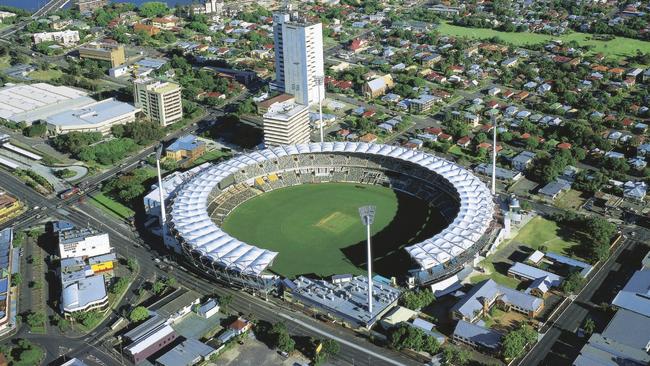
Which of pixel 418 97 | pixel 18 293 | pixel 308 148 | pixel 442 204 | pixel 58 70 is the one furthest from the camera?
pixel 58 70

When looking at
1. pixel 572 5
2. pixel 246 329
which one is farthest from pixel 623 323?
pixel 572 5

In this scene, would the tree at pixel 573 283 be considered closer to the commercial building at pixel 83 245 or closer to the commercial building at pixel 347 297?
the commercial building at pixel 347 297

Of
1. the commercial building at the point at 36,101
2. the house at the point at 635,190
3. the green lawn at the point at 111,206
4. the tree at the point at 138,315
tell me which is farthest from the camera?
the commercial building at the point at 36,101

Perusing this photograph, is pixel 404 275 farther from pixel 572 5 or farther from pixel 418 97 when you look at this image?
pixel 572 5

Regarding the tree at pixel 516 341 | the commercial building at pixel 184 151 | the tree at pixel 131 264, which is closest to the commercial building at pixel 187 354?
the tree at pixel 131 264

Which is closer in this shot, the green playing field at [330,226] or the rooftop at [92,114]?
the green playing field at [330,226]
